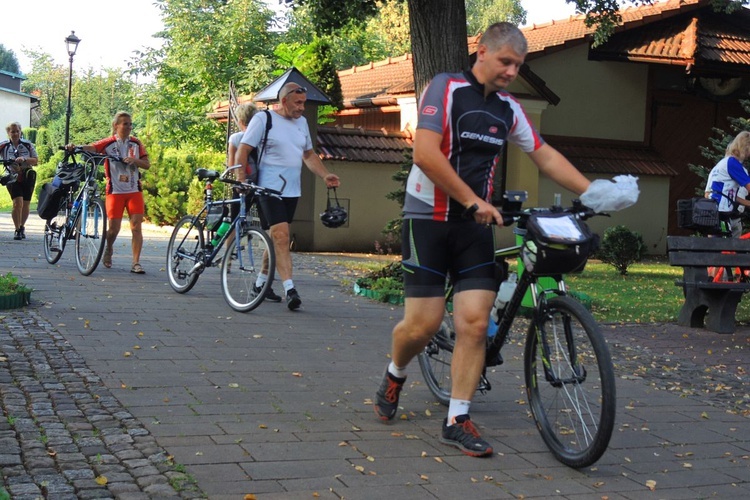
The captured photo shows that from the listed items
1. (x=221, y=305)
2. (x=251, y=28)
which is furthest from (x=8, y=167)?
(x=251, y=28)

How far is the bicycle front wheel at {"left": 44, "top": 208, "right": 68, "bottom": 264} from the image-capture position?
43.2 ft

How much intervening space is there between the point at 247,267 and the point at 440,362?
3813mm

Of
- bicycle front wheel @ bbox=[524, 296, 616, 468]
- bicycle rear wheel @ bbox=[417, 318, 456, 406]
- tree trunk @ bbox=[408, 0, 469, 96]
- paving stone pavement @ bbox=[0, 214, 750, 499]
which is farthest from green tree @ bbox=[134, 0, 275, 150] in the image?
bicycle front wheel @ bbox=[524, 296, 616, 468]

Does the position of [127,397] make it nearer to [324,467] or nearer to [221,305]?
[324,467]

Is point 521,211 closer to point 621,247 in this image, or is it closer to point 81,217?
point 81,217

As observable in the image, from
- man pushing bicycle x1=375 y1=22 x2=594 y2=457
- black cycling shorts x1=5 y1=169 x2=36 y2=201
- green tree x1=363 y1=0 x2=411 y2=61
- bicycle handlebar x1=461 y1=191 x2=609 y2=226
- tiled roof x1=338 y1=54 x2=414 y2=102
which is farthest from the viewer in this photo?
green tree x1=363 y1=0 x2=411 y2=61

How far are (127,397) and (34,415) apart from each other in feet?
2.05

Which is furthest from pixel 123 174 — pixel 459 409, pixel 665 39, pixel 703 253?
pixel 665 39

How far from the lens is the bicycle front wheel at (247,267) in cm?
934

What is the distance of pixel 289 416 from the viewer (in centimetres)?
564

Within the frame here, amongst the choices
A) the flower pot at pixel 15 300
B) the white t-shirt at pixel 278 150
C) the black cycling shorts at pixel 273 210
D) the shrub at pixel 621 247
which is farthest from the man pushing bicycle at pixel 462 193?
the shrub at pixel 621 247

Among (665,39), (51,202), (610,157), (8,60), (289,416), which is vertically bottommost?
(289,416)

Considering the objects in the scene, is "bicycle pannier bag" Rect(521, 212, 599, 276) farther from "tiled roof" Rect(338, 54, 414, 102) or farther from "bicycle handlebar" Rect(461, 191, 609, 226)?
"tiled roof" Rect(338, 54, 414, 102)

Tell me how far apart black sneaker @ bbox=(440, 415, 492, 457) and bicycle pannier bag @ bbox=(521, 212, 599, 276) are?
0.84 meters
